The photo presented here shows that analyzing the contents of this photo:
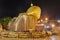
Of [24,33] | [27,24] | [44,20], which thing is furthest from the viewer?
[44,20]

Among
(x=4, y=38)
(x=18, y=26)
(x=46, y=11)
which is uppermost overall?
(x=46, y=11)

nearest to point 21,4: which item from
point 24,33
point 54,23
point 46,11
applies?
point 46,11

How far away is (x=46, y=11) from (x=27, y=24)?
1450mm

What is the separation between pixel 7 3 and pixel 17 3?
0.22m

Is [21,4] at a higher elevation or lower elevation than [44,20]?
higher

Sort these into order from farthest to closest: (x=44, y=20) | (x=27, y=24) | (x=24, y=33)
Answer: (x=44, y=20) < (x=27, y=24) < (x=24, y=33)

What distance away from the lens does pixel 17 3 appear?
3588 millimetres

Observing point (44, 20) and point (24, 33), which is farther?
point (44, 20)

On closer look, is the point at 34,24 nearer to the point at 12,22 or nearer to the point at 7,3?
the point at 12,22

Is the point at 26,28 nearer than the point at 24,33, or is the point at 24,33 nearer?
the point at 24,33

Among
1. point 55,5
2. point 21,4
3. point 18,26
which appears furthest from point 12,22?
point 55,5

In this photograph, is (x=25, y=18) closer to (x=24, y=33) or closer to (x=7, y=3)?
(x=24, y=33)

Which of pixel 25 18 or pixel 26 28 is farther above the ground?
pixel 25 18

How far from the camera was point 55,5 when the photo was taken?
358cm
